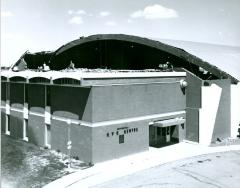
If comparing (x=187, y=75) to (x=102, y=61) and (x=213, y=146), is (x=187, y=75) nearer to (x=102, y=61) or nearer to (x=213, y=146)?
(x=213, y=146)

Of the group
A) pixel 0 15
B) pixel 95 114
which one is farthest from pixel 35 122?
pixel 0 15

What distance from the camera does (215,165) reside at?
23.8 meters

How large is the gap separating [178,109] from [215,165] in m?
8.50

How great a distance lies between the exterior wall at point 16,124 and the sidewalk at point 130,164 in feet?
38.7

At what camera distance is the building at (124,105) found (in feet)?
80.8

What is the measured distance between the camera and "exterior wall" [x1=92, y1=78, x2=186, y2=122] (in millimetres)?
24469

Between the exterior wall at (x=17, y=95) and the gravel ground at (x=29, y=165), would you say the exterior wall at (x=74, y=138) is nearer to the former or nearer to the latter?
the gravel ground at (x=29, y=165)

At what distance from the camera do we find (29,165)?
2342 cm

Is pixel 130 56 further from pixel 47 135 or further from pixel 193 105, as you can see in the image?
pixel 47 135

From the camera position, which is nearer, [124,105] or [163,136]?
[124,105]

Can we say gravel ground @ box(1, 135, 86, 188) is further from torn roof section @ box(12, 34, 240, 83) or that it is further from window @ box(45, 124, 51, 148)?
torn roof section @ box(12, 34, 240, 83)

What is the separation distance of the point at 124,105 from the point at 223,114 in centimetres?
1188

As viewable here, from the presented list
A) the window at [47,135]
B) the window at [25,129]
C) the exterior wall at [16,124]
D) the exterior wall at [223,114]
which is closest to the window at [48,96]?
the window at [47,135]

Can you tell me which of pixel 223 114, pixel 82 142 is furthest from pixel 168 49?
pixel 82 142
